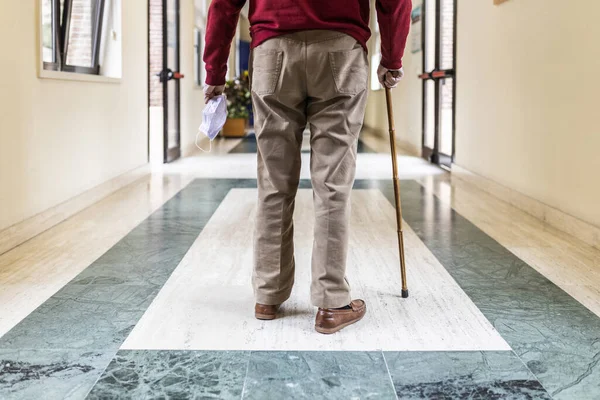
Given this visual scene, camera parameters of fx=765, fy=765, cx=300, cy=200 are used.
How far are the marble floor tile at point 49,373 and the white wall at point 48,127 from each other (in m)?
1.43

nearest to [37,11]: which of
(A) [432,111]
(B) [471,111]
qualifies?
(B) [471,111]

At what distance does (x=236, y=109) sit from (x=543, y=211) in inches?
300

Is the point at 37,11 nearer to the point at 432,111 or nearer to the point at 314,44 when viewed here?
the point at 314,44

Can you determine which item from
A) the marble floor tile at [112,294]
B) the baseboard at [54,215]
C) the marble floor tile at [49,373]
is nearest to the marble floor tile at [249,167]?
the baseboard at [54,215]

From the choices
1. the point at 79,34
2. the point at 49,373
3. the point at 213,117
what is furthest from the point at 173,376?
the point at 79,34

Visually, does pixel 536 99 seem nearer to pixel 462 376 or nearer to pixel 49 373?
pixel 462 376

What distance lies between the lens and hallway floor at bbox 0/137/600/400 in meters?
1.74

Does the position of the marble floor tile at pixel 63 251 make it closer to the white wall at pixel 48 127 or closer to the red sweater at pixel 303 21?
the white wall at pixel 48 127

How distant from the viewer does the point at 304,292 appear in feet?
8.38

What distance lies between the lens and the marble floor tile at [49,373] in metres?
1.67

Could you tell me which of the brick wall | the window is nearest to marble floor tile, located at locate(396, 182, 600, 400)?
the window

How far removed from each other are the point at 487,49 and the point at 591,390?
4057 millimetres

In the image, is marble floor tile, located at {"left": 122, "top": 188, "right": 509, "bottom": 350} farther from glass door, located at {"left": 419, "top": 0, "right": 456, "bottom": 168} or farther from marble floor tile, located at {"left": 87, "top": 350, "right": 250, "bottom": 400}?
glass door, located at {"left": 419, "top": 0, "right": 456, "bottom": 168}

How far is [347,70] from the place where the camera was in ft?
6.71
